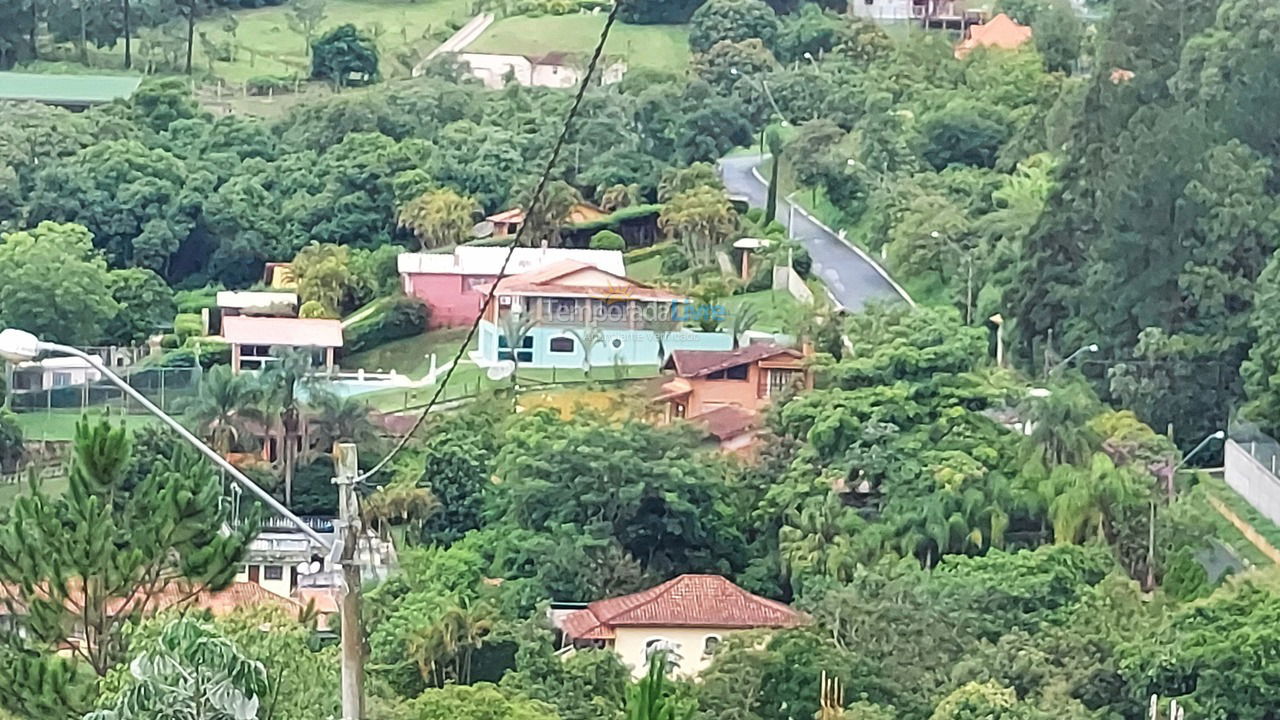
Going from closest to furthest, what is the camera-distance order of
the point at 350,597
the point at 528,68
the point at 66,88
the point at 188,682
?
the point at 350,597 < the point at 188,682 < the point at 66,88 < the point at 528,68

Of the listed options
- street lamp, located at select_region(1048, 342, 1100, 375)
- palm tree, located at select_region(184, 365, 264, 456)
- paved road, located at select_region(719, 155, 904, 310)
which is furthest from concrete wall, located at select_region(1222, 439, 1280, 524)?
palm tree, located at select_region(184, 365, 264, 456)

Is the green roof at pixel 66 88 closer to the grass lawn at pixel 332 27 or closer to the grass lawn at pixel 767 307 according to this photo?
the grass lawn at pixel 332 27

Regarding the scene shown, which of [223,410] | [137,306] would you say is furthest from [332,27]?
[223,410]

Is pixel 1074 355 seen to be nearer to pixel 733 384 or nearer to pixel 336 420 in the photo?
pixel 733 384

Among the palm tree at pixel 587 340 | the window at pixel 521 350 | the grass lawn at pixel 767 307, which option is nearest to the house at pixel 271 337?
the window at pixel 521 350

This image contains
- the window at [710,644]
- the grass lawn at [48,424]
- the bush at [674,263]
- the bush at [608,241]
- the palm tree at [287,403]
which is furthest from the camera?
the bush at [608,241]

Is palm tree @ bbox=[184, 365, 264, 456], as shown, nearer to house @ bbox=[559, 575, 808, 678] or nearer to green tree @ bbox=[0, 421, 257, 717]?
house @ bbox=[559, 575, 808, 678]

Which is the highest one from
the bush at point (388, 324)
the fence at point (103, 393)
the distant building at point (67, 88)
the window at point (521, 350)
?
the distant building at point (67, 88)
